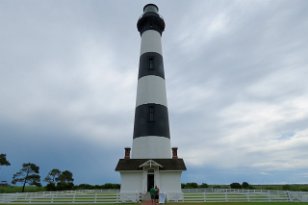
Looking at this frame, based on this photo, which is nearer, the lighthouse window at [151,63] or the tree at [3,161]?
the lighthouse window at [151,63]

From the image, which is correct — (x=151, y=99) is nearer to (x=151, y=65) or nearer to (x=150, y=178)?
(x=151, y=65)

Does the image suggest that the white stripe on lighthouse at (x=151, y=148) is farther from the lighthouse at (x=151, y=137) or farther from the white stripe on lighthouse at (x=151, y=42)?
the white stripe on lighthouse at (x=151, y=42)

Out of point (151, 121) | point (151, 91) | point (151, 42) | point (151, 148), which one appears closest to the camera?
point (151, 148)

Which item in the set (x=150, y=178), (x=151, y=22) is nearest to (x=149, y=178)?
(x=150, y=178)

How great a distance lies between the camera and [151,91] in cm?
1988

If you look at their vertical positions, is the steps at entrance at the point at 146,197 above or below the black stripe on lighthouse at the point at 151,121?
below

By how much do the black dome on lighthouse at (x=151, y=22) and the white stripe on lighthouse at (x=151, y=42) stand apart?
1.97ft

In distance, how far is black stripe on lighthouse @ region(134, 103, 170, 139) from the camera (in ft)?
61.3

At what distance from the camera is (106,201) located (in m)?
16.5

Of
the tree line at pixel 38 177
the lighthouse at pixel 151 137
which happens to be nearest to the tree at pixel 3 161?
the tree line at pixel 38 177

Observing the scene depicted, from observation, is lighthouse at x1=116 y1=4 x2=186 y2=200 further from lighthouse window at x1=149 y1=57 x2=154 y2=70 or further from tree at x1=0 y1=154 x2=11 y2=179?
tree at x1=0 y1=154 x2=11 y2=179

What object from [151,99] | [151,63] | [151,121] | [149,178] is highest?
[151,63]

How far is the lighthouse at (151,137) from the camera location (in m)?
17.2

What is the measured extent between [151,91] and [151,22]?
6984 millimetres
